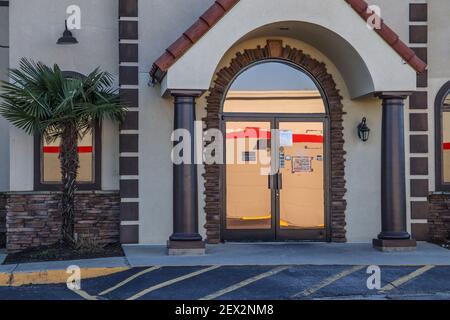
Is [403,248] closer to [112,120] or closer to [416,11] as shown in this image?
[416,11]

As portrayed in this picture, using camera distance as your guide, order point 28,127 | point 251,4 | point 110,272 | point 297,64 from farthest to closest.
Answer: point 297,64, point 28,127, point 251,4, point 110,272

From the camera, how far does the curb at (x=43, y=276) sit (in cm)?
963

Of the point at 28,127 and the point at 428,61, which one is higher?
the point at 428,61

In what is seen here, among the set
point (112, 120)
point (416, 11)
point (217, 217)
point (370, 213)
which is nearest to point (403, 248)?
point (370, 213)

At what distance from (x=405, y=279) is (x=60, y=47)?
7489mm

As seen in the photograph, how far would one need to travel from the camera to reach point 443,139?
13281 millimetres

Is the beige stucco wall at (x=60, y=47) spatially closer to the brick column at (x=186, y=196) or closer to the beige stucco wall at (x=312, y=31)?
the beige stucco wall at (x=312, y=31)

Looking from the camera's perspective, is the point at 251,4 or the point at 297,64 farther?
the point at 297,64

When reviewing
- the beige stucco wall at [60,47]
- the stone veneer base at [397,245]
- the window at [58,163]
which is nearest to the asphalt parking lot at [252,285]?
the stone veneer base at [397,245]

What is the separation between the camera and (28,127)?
12055mm

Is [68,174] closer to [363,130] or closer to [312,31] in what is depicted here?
[312,31]

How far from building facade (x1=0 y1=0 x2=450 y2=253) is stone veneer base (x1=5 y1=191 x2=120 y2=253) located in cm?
2

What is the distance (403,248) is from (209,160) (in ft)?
12.5

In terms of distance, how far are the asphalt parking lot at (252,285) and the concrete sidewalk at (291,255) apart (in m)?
0.37
